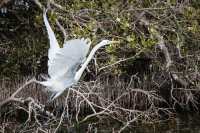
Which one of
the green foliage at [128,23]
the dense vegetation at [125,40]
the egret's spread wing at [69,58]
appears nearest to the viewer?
the egret's spread wing at [69,58]

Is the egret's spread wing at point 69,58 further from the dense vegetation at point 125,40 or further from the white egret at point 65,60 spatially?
the dense vegetation at point 125,40

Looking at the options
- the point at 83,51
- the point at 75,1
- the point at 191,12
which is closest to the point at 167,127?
the point at 191,12

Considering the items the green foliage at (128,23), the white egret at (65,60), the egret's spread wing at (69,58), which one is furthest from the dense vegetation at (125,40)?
the egret's spread wing at (69,58)

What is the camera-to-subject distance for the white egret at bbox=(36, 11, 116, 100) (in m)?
6.13

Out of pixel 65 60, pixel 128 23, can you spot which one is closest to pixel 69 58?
pixel 65 60

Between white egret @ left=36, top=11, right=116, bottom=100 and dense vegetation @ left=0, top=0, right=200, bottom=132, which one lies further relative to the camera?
dense vegetation @ left=0, top=0, right=200, bottom=132

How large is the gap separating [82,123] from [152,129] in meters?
1.39

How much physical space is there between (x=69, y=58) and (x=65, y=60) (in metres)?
0.13

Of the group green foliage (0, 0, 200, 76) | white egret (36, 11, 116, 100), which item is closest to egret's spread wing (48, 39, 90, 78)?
white egret (36, 11, 116, 100)

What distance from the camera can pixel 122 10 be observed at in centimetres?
887

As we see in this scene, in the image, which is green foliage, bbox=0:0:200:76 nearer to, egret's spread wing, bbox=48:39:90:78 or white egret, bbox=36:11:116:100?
white egret, bbox=36:11:116:100

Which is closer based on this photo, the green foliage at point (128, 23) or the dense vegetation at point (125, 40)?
the green foliage at point (128, 23)

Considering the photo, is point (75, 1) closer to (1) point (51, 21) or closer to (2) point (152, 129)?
(1) point (51, 21)

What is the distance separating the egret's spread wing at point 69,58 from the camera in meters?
6.11
